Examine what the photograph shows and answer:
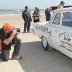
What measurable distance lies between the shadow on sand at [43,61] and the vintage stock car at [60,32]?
1.19ft

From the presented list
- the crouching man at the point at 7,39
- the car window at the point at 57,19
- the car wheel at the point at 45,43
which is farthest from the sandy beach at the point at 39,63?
the car window at the point at 57,19

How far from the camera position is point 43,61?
28.3 ft

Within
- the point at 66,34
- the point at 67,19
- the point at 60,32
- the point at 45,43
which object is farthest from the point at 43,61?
the point at 45,43

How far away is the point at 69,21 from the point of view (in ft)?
27.1

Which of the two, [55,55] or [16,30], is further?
[55,55]

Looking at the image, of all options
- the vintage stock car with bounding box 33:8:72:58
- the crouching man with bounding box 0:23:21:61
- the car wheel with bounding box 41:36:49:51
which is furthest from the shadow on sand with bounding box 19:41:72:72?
the crouching man with bounding box 0:23:21:61

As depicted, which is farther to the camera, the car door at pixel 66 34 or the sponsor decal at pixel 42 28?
the sponsor decal at pixel 42 28

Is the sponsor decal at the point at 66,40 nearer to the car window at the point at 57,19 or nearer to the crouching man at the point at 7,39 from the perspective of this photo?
the car window at the point at 57,19

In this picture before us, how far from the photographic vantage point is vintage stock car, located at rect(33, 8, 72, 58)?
781 centimetres

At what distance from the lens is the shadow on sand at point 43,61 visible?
7.75 meters

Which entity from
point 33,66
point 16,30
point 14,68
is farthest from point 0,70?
point 16,30

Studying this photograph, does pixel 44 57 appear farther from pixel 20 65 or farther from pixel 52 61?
pixel 20 65

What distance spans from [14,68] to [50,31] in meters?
2.13

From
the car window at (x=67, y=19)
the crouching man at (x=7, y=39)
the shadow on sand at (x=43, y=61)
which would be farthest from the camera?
the crouching man at (x=7, y=39)
